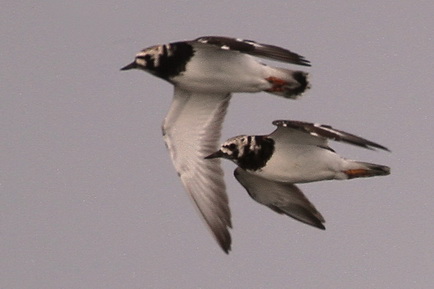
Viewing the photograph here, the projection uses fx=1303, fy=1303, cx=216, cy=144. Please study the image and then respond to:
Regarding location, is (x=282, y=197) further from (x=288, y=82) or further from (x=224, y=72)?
(x=224, y=72)

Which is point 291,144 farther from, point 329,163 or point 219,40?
point 219,40

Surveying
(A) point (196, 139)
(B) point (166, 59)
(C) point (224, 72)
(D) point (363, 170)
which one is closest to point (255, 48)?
(C) point (224, 72)

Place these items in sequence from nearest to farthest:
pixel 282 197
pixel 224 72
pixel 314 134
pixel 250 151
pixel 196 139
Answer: pixel 314 134 → pixel 250 151 → pixel 224 72 → pixel 282 197 → pixel 196 139

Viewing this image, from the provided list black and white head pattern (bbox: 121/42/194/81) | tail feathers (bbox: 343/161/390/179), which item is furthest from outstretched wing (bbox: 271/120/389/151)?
black and white head pattern (bbox: 121/42/194/81)

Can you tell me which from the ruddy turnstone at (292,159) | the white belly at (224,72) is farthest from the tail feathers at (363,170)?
the white belly at (224,72)

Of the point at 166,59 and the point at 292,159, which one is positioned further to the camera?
the point at 166,59

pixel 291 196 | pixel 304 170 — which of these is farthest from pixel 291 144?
pixel 291 196
